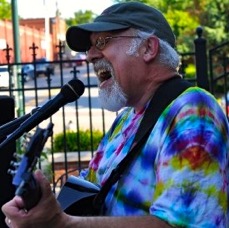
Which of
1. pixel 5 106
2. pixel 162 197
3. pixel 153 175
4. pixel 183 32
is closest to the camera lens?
pixel 162 197

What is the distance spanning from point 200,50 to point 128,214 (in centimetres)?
416

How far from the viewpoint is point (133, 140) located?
1.89 metres

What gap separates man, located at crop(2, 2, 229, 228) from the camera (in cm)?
164

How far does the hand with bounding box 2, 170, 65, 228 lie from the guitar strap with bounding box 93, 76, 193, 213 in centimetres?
32

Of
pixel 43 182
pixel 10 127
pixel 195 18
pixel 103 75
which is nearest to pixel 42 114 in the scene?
pixel 10 127

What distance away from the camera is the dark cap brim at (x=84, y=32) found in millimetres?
1956

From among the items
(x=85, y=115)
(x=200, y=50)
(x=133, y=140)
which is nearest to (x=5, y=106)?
(x=133, y=140)

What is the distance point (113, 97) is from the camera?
2.00 metres

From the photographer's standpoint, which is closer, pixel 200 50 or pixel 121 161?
pixel 121 161

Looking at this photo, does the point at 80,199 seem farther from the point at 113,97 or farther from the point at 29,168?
the point at 29,168

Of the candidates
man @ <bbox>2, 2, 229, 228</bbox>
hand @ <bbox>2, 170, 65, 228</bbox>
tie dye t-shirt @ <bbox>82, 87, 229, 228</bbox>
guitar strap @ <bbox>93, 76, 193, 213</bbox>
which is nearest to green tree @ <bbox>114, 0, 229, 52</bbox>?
man @ <bbox>2, 2, 229, 228</bbox>

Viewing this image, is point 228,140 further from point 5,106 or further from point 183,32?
point 183,32

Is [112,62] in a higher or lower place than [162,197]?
higher

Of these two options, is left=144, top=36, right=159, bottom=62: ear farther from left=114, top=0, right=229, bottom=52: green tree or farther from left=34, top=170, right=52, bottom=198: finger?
left=114, top=0, right=229, bottom=52: green tree
